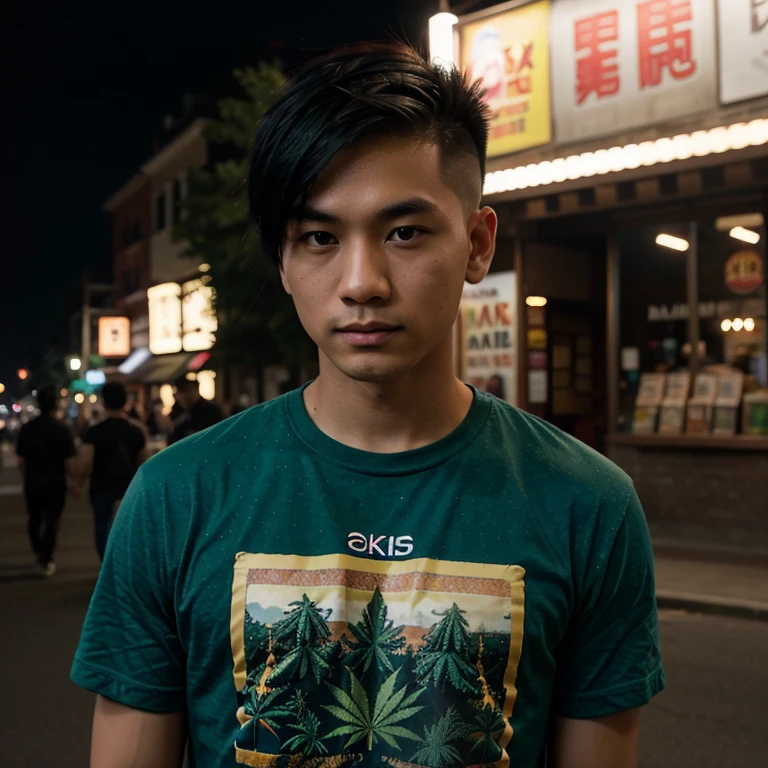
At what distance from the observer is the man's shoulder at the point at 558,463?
156 cm

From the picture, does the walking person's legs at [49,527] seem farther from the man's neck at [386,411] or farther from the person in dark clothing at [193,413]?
the man's neck at [386,411]

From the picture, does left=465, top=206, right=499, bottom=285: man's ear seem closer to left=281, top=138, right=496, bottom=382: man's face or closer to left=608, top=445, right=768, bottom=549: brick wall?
left=281, top=138, right=496, bottom=382: man's face

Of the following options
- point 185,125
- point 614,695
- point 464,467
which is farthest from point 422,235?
point 185,125

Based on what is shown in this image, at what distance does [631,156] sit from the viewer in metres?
11.0

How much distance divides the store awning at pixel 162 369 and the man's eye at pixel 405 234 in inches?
Answer: 1288

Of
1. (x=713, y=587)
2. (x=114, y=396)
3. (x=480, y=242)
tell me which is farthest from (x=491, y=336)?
(x=480, y=242)

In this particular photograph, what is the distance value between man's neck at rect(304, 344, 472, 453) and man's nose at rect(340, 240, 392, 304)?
0.17 metres

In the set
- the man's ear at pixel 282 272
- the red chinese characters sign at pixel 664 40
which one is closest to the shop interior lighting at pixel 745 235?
the red chinese characters sign at pixel 664 40

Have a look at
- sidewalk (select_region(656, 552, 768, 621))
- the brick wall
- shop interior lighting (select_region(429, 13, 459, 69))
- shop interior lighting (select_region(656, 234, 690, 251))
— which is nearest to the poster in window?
the brick wall

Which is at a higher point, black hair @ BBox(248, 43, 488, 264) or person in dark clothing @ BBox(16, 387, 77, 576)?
black hair @ BBox(248, 43, 488, 264)

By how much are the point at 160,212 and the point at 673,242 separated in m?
30.4

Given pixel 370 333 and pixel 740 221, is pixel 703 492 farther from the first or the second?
pixel 370 333

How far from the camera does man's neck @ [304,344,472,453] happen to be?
5.22ft

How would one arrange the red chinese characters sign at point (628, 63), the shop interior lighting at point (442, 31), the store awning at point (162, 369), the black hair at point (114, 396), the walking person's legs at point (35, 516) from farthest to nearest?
the store awning at point (162, 369), the shop interior lighting at point (442, 31), the red chinese characters sign at point (628, 63), the walking person's legs at point (35, 516), the black hair at point (114, 396)
